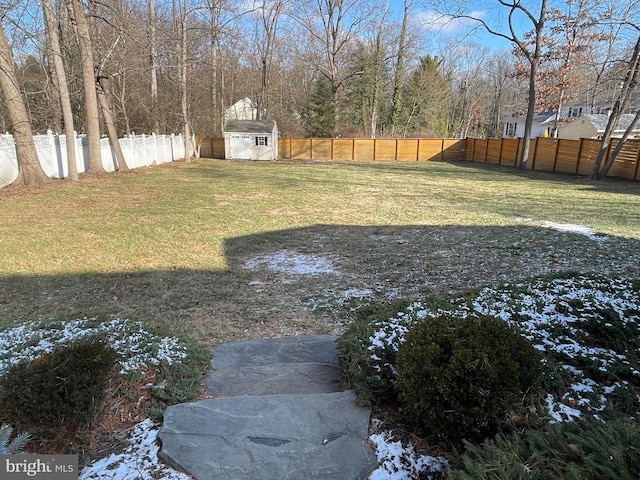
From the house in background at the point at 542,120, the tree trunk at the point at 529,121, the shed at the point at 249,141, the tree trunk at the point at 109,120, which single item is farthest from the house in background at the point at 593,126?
the tree trunk at the point at 109,120

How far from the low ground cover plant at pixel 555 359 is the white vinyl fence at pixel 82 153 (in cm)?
1150

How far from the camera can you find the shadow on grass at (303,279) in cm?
379

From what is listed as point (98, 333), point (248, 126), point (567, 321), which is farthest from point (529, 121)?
point (98, 333)

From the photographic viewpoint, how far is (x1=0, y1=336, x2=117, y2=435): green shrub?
5.41 feet

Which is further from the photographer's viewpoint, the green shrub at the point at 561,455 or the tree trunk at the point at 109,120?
the tree trunk at the point at 109,120

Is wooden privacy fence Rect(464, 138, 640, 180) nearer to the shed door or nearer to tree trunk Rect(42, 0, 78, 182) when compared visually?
the shed door

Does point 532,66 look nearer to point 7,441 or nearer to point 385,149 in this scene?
point 385,149

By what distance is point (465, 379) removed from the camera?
1.73 meters

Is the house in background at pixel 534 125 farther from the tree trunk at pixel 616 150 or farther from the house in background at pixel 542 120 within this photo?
the tree trunk at pixel 616 150

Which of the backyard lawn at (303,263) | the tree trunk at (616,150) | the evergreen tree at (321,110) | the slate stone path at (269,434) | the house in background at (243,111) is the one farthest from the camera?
the house in background at (243,111)

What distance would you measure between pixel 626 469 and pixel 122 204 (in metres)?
9.64

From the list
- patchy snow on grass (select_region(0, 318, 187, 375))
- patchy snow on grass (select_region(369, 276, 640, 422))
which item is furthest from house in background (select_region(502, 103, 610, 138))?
patchy snow on grass (select_region(0, 318, 187, 375))

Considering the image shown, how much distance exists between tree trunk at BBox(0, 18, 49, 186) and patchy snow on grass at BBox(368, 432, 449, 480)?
38.6ft

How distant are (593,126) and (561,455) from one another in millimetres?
35710
